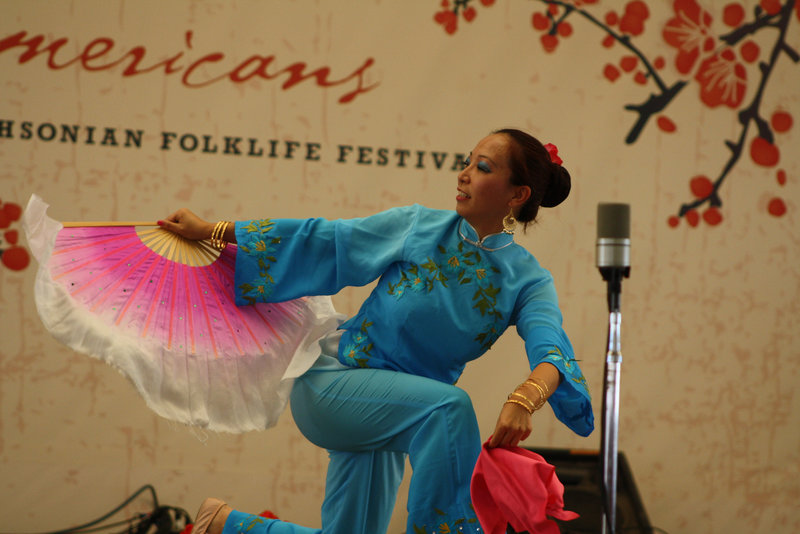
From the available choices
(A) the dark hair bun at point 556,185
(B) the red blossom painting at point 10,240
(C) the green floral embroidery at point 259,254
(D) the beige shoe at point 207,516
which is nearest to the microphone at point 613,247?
(A) the dark hair bun at point 556,185

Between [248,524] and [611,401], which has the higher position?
[611,401]

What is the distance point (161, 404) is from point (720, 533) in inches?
105

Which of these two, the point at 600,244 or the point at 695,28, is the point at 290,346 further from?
the point at 695,28

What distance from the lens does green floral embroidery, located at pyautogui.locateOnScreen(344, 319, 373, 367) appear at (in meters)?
1.80

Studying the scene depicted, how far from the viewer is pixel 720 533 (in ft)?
11.0

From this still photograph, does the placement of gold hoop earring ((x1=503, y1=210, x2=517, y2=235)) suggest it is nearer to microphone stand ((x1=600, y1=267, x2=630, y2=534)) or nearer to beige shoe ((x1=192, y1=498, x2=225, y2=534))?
microphone stand ((x1=600, y1=267, x2=630, y2=534))

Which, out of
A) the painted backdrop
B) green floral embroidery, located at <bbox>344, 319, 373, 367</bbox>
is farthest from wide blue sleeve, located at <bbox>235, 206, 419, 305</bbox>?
the painted backdrop

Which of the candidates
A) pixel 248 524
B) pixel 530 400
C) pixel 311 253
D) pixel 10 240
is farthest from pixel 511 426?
pixel 10 240

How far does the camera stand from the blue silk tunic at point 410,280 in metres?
1.75

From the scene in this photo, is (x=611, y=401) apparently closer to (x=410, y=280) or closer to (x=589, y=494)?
A: (x=410, y=280)

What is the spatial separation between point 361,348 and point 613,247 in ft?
2.46

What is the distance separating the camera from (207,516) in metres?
1.89

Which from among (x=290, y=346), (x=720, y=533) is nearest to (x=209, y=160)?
(x=290, y=346)

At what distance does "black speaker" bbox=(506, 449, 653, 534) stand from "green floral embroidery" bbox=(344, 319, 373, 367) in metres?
1.41
